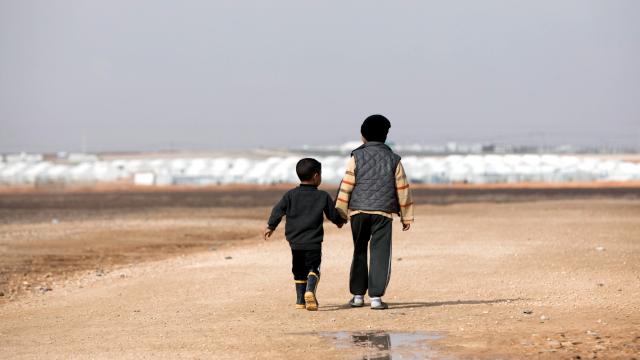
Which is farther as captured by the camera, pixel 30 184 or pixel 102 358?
pixel 30 184

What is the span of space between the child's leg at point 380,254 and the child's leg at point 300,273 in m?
0.62

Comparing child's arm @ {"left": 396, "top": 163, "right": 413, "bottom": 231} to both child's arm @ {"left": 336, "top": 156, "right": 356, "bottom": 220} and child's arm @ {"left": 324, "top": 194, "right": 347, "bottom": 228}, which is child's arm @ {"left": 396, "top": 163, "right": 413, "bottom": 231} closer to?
child's arm @ {"left": 336, "top": 156, "right": 356, "bottom": 220}

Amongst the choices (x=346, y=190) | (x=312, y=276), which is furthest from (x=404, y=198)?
(x=312, y=276)

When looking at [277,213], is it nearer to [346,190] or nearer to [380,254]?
[346,190]

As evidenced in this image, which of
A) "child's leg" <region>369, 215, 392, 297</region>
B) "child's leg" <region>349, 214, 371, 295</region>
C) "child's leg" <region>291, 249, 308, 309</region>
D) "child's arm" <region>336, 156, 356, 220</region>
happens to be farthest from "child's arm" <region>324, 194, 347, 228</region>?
"child's leg" <region>291, 249, 308, 309</region>

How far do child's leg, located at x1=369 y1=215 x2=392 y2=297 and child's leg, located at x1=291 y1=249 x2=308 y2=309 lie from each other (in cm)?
62

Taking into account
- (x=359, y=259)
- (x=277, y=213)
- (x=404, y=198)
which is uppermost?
(x=404, y=198)

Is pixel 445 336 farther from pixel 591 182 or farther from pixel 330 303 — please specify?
pixel 591 182

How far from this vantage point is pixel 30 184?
8525cm

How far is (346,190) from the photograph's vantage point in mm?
11227

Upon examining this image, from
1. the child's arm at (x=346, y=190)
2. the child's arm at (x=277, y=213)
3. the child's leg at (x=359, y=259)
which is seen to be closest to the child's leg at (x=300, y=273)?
the child's arm at (x=277, y=213)

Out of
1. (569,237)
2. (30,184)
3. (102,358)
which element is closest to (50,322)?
(102,358)

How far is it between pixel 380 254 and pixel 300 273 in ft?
2.48

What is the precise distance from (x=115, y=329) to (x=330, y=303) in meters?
2.35
